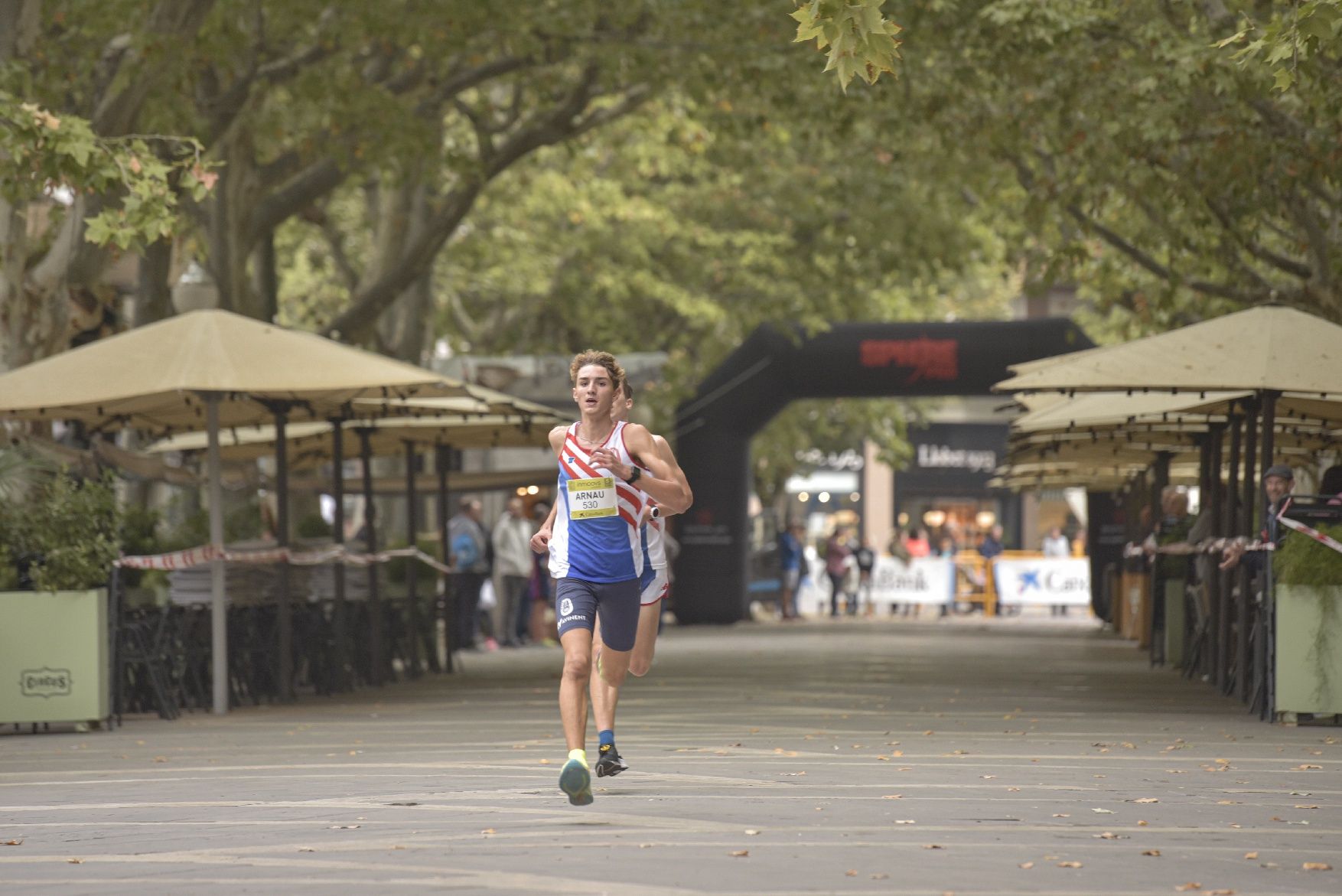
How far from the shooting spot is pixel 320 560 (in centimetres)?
1773

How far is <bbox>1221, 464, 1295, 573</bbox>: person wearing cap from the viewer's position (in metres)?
15.0

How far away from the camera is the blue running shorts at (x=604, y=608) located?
30.9ft

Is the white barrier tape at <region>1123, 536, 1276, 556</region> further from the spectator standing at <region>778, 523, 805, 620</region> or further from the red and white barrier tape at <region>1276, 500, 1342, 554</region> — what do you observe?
the spectator standing at <region>778, 523, 805, 620</region>

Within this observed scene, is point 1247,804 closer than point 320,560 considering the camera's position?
Yes

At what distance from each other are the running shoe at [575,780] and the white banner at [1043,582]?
33.8 meters

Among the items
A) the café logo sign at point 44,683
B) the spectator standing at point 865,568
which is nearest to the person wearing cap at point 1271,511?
the café logo sign at point 44,683

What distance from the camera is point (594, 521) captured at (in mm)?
9492

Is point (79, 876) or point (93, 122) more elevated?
point (93, 122)

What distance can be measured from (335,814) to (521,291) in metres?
26.7

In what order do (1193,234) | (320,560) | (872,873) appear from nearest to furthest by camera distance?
(872,873) → (320,560) → (1193,234)

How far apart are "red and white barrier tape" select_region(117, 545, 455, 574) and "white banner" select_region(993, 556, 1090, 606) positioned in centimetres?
2429

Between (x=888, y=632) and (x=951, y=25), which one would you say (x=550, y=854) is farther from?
(x=888, y=632)

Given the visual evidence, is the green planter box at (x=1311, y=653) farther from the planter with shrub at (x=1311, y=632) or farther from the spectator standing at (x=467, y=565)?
the spectator standing at (x=467, y=565)

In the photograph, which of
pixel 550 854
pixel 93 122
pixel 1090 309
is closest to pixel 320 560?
pixel 93 122
